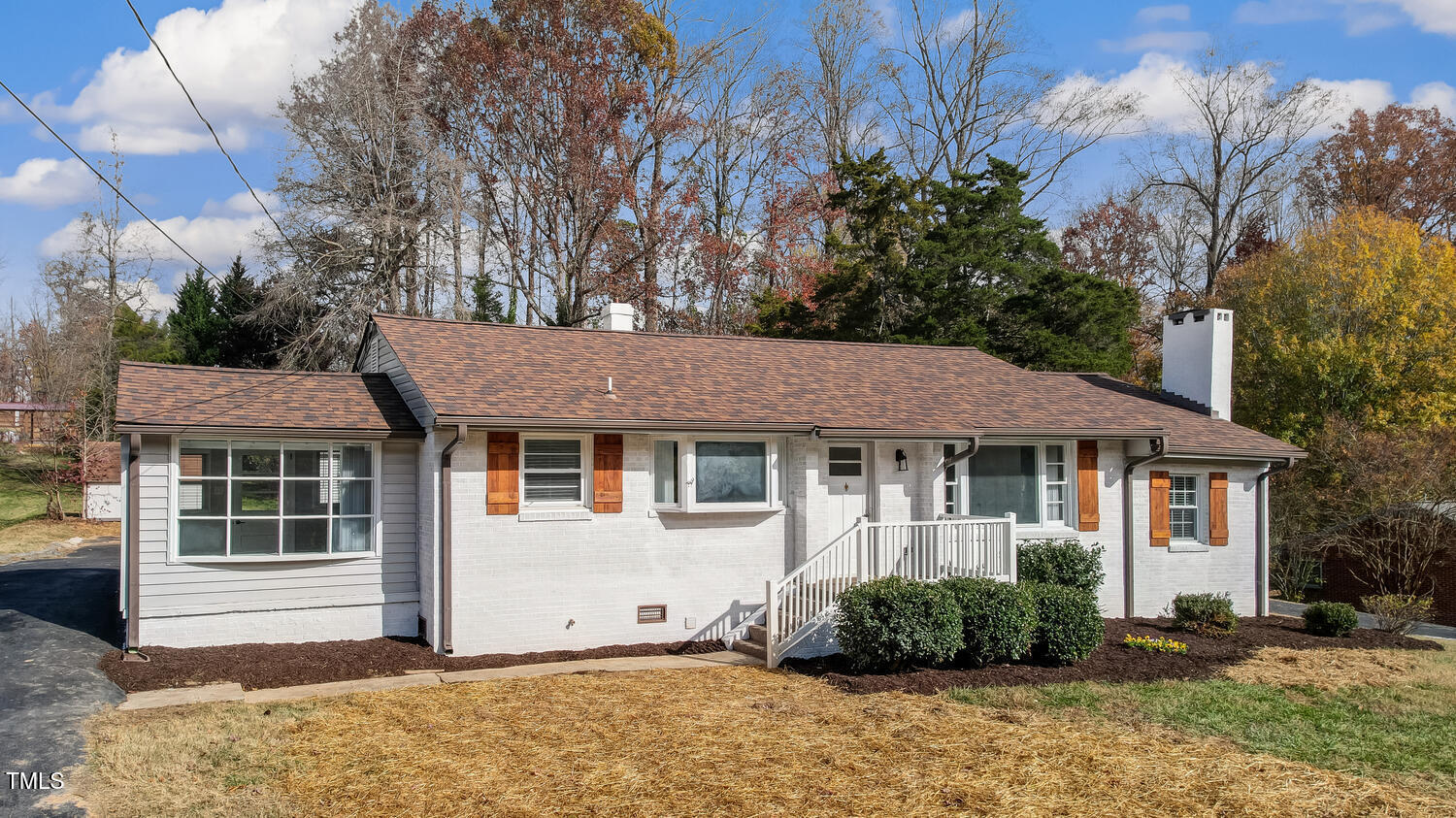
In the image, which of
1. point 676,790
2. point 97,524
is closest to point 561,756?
point 676,790

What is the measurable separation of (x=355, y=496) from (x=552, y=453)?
262 cm

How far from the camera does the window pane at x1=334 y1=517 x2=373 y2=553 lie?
11.9m

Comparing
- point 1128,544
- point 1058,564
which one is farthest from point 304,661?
point 1128,544

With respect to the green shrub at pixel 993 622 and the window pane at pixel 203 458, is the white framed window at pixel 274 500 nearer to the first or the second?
the window pane at pixel 203 458

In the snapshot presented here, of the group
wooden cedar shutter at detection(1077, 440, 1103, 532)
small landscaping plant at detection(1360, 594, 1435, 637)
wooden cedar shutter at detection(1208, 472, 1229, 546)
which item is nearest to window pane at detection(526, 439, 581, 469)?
wooden cedar shutter at detection(1077, 440, 1103, 532)

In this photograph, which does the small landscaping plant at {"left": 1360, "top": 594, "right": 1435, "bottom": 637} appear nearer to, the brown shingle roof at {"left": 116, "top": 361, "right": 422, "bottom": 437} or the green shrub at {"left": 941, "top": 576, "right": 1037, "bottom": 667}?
the green shrub at {"left": 941, "top": 576, "right": 1037, "bottom": 667}

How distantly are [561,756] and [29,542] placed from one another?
22314 millimetres

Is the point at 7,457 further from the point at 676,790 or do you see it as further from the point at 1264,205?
the point at 1264,205

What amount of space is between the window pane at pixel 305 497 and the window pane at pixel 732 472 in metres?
4.76

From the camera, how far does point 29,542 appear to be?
2312 centimetres

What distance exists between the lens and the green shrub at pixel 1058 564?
13539mm

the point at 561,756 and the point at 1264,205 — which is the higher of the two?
the point at 1264,205

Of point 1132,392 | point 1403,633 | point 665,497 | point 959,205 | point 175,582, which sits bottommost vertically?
point 1403,633

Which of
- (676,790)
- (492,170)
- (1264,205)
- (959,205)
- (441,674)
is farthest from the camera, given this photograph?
(1264,205)
